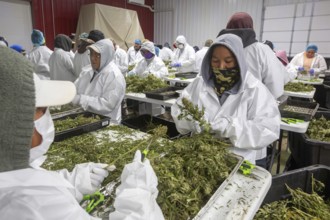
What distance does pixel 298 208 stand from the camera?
1.72 metres

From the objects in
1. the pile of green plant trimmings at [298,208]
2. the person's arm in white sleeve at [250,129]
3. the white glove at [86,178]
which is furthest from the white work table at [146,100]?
the white glove at [86,178]

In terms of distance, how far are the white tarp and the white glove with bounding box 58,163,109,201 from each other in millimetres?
8691

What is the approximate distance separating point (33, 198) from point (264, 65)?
2.76 metres

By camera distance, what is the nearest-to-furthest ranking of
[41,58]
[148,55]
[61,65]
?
[61,65] → [41,58] → [148,55]

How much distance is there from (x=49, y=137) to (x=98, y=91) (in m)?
2.07

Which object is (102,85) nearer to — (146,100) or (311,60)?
(146,100)

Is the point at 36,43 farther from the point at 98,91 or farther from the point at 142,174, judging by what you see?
the point at 142,174

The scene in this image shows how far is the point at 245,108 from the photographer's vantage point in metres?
1.83

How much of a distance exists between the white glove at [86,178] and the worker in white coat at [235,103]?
2.50ft

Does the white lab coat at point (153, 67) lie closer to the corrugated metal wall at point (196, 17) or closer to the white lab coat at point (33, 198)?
the white lab coat at point (33, 198)

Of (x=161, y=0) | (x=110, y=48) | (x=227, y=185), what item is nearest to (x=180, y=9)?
(x=161, y=0)

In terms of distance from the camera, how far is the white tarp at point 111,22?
896 centimetres

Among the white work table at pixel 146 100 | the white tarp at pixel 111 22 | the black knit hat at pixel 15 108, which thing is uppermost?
the white tarp at pixel 111 22

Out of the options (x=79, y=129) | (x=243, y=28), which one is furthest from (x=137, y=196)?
(x=243, y=28)
